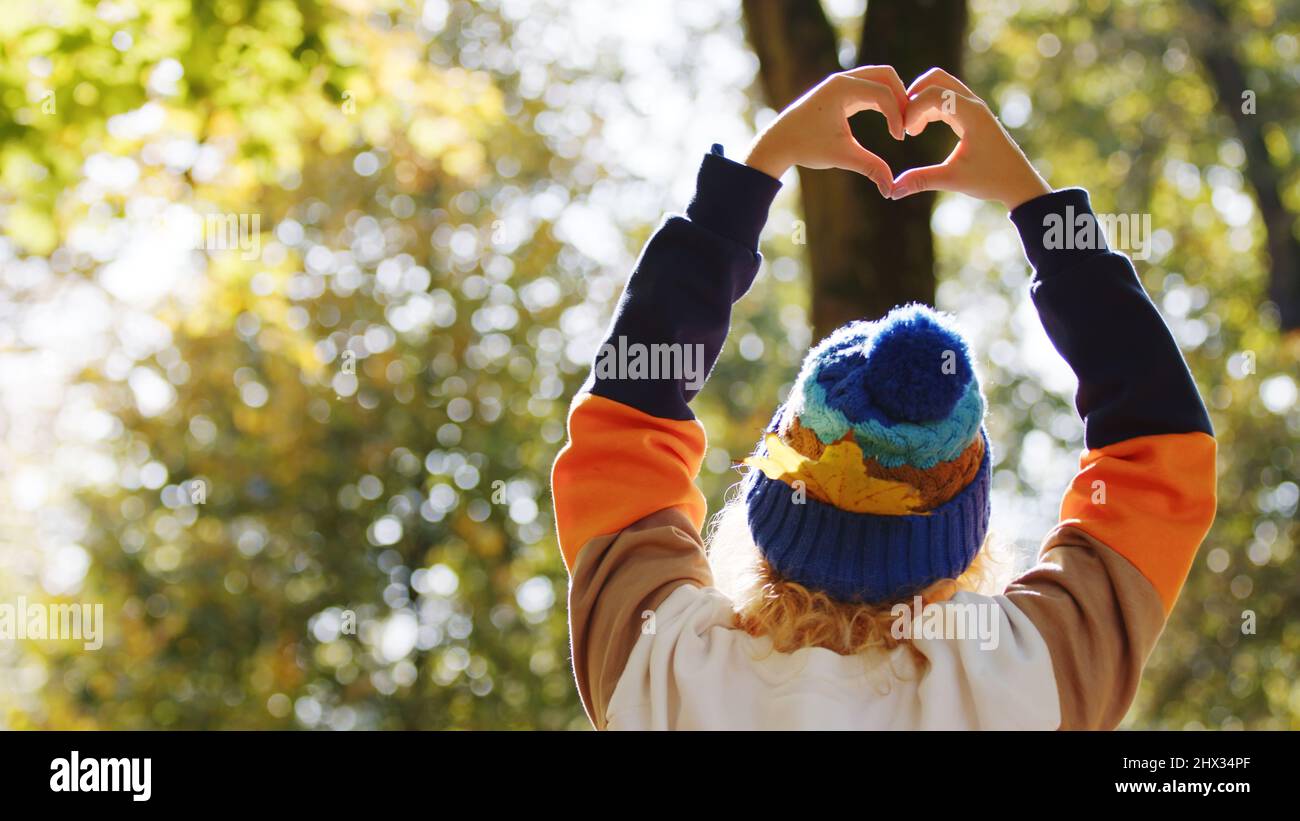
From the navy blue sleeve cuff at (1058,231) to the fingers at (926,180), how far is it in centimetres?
10

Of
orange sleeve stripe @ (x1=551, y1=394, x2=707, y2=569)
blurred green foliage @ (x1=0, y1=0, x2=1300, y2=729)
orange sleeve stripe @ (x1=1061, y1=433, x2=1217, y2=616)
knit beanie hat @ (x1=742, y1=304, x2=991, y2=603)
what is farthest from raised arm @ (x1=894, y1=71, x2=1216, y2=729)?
blurred green foliage @ (x1=0, y1=0, x2=1300, y2=729)

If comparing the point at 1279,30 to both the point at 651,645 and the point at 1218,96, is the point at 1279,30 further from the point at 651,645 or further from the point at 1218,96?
the point at 651,645

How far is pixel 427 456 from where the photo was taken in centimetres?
1007

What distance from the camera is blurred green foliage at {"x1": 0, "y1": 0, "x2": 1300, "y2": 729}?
9273 millimetres

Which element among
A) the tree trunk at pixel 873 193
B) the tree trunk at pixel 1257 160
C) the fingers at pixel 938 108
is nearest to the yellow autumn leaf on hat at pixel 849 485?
the fingers at pixel 938 108

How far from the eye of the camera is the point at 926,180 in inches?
68.4

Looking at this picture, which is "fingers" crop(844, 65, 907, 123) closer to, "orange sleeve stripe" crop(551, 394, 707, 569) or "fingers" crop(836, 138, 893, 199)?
"fingers" crop(836, 138, 893, 199)

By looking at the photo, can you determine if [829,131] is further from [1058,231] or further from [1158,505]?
[1158,505]

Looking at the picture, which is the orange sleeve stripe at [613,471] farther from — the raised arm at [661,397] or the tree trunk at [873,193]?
the tree trunk at [873,193]

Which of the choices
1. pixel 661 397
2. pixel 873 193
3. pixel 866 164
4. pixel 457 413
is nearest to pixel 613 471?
pixel 661 397

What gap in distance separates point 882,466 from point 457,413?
8.95 meters

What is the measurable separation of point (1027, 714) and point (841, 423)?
0.36 metres

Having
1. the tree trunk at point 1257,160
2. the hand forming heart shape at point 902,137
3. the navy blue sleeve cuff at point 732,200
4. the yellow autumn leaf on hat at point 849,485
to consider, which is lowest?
the yellow autumn leaf on hat at point 849,485

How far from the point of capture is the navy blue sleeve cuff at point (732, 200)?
169cm
